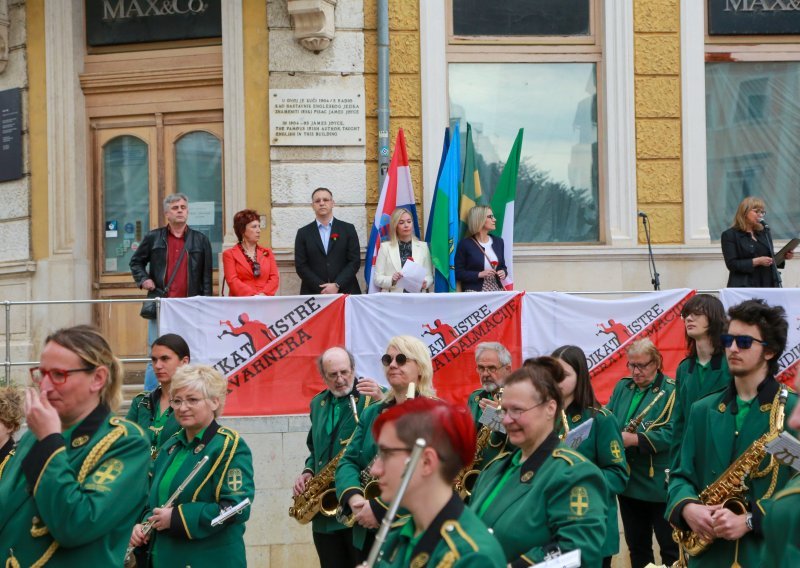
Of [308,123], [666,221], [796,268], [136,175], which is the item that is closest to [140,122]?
[136,175]

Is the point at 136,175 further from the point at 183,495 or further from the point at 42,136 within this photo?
the point at 183,495

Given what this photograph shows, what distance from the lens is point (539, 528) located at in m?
5.12

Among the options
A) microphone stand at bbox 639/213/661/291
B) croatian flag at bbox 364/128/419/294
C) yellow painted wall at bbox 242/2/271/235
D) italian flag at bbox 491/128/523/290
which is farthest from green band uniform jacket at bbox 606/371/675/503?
yellow painted wall at bbox 242/2/271/235

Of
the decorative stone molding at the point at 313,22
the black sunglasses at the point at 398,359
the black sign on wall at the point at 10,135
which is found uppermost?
the decorative stone molding at the point at 313,22

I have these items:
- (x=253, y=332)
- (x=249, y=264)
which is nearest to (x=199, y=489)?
(x=253, y=332)

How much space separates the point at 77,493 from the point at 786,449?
294cm

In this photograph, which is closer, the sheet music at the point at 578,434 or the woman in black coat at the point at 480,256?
the sheet music at the point at 578,434

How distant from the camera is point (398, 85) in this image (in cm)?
1358

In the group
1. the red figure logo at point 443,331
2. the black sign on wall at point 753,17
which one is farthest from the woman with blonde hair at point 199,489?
the black sign on wall at point 753,17

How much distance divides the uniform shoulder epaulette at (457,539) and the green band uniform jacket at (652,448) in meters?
4.91

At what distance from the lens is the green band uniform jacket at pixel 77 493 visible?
4492 millimetres

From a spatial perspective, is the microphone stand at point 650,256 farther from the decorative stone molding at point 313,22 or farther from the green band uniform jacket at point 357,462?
the green band uniform jacket at point 357,462

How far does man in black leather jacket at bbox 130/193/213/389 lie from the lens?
11906 millimetres

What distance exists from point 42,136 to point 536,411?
1022 centimetres
